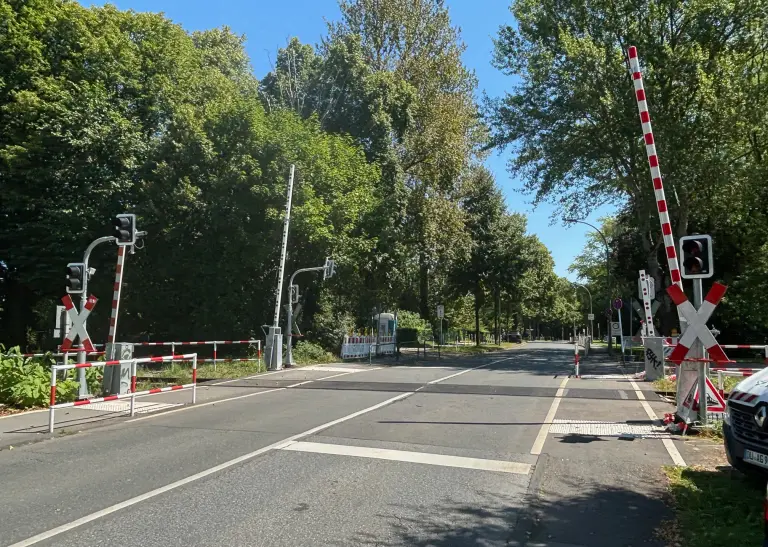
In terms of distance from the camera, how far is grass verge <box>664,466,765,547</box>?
4.77 m

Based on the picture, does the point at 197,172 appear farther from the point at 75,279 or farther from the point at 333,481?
the point at 333,481

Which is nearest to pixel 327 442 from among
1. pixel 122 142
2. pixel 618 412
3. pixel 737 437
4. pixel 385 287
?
pixel 737 437

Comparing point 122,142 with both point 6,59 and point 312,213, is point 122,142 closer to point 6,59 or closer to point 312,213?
point 6,59

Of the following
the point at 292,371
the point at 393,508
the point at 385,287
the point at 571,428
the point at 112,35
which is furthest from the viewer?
the point at 385,287

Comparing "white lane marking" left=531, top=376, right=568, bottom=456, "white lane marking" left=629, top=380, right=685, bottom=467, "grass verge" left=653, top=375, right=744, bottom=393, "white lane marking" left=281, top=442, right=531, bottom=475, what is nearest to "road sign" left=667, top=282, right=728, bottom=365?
"white lane marking" left=629, top=380, right=685, bottom=467

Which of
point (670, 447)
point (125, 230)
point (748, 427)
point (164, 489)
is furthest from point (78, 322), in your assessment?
point (748, 427)

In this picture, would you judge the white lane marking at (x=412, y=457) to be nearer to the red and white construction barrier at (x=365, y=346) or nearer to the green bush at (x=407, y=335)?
the red and white construction barrier at (x=365, y=346)

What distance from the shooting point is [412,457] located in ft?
24.7

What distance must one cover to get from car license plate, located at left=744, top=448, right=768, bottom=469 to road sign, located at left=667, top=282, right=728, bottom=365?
3212mm

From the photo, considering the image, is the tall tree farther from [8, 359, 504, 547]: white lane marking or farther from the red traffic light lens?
[8, 359, 504, 547]: white lane marking

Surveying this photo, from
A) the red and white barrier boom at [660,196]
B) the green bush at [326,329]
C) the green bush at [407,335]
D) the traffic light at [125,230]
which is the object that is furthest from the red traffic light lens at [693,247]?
the green bush at [407,335]

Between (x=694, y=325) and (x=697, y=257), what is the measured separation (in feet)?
3.59

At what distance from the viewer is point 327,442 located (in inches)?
330

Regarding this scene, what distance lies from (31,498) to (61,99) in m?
24.4
